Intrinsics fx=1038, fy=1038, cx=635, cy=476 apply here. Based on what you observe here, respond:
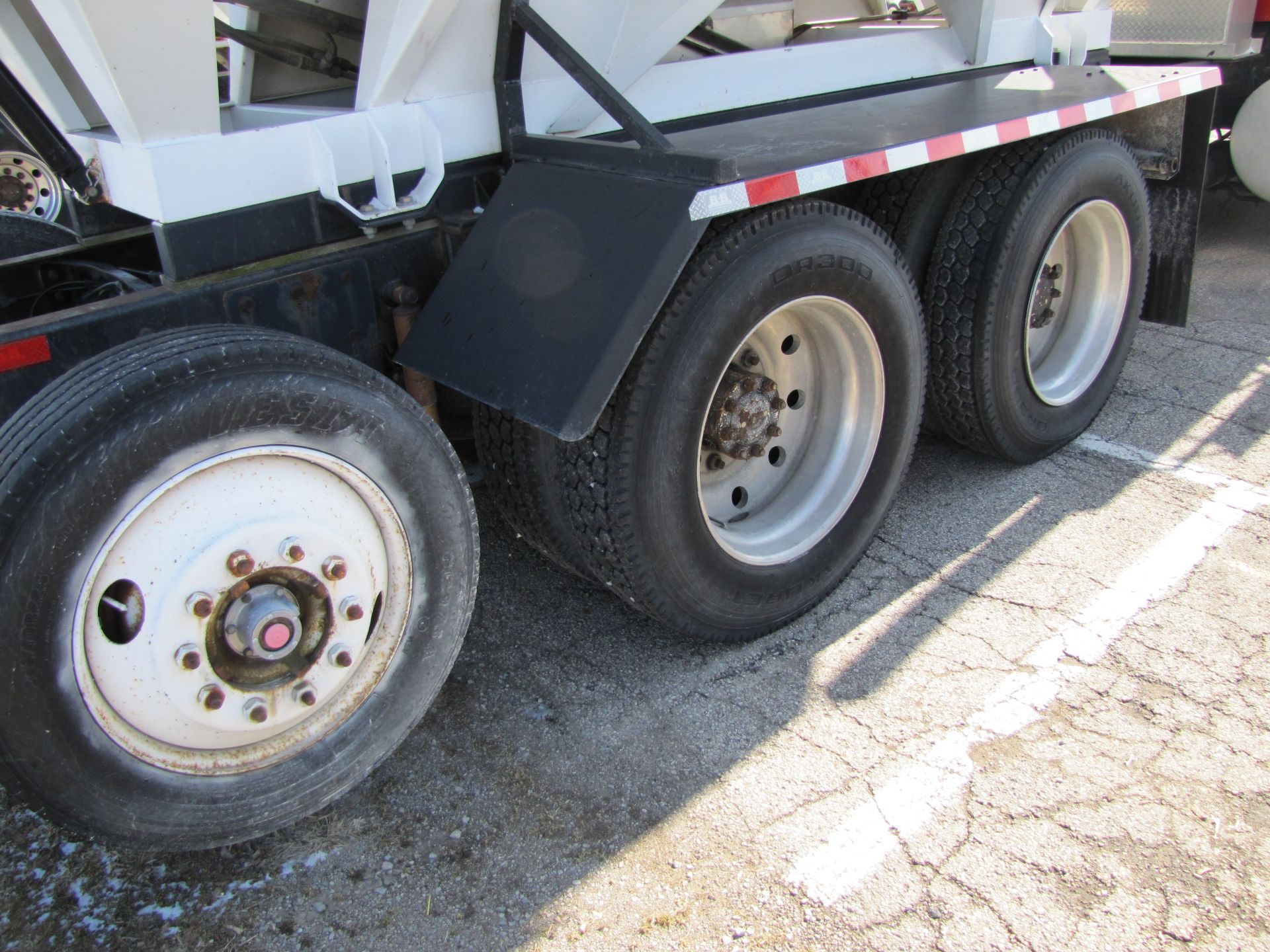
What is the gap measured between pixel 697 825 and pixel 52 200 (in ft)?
7.58

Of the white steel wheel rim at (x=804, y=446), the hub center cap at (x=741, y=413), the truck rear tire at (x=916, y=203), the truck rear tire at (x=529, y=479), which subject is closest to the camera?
the truck rear tire at (x=529, y=479)

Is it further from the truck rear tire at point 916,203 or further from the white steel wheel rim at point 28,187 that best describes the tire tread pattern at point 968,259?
the white steel wheel rim at point 28,187

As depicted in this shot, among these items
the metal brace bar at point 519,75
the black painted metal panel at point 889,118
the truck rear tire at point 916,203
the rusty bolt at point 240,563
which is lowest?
the rusty bolt at point 240,563

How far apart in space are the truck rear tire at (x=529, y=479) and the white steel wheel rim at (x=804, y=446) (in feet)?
1.44

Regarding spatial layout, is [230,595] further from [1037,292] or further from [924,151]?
[1037,292]

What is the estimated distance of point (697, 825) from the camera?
2311 mm

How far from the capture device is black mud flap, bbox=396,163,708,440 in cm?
222

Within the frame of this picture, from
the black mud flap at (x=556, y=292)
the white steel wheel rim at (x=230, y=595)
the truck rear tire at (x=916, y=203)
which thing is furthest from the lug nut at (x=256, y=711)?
the truck rear tire at (x=916, y=203)

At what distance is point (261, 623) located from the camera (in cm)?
202

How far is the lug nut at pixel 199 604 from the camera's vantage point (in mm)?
1953

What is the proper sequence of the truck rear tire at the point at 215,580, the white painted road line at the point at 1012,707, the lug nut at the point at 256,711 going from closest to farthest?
the truck rear tire at the point at 215,580 → the lug nut at the point at 256,711 → the white painted road line at the point at 1012,707

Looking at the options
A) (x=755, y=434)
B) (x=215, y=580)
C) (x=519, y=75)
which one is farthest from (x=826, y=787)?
(x=519, y=75)

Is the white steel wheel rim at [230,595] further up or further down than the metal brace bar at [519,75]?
further down

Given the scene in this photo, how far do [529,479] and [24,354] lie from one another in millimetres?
1138
